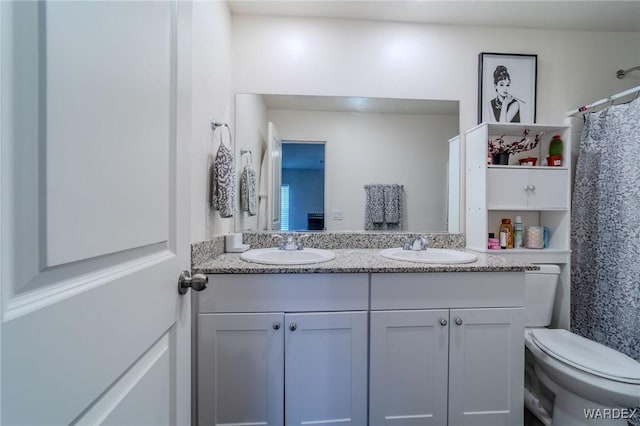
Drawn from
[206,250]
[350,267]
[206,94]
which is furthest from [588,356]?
[206,94]

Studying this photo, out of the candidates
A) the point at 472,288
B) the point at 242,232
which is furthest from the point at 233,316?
the point at 472,288

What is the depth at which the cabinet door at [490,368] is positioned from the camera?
1.26 m

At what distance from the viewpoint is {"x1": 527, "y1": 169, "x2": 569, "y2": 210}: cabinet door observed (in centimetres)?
164

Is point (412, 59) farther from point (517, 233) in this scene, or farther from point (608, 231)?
point (608, 231)

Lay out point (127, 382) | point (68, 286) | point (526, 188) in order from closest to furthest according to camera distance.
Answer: point (68, 286) < point (127, 382) < point (526, 188)

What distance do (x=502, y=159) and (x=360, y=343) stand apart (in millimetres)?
1402

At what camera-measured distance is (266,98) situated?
5.71ft

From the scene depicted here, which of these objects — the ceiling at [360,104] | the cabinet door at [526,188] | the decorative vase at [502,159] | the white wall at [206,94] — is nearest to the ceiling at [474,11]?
the white wall at [206,94]

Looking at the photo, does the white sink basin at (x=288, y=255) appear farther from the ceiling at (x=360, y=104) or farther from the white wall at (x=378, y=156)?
the ceiling at (x=360, y=104)

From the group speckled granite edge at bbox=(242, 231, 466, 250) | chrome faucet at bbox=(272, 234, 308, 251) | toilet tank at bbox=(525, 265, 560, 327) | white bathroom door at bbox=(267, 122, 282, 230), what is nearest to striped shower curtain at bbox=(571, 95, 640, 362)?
toilet tank at bbox=(525, 265, 560, 327)

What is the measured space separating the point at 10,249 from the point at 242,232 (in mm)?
1400

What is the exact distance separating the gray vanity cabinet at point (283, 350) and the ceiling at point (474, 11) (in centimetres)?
160

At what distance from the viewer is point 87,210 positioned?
398 millimetres

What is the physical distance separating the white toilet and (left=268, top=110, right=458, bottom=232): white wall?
0.83 meters
